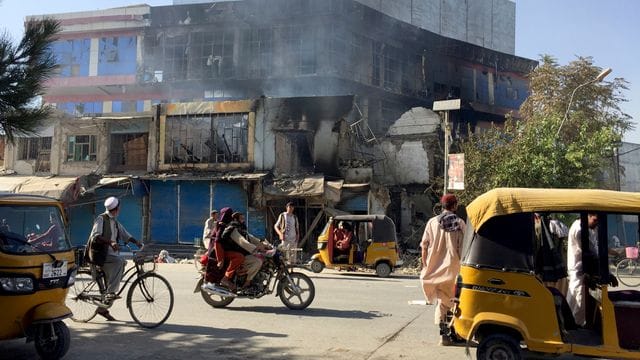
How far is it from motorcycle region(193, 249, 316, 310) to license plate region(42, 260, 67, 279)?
2.84 metres

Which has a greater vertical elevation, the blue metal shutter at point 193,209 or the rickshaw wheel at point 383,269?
the blue metal shutter at point 193,209

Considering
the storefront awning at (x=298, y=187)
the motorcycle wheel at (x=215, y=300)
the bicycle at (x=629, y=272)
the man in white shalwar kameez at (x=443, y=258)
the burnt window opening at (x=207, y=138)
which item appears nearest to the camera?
the man in white shalwar kameez at (x=443, y=258)

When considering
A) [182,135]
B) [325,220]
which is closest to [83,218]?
[182,135]

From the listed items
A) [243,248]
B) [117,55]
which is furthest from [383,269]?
[117,55]

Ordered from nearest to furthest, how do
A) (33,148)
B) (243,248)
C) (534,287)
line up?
(534,287)
(243,248)
(33,148)

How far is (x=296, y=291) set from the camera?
28.8 feet

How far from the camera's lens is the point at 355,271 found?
16.6m

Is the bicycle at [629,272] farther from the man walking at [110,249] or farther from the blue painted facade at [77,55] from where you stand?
the blue painted facade at [77,55]

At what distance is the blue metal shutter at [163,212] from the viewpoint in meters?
24.4

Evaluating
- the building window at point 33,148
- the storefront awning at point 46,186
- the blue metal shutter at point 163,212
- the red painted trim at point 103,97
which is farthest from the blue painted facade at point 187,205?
the red painted trim at point 103,97

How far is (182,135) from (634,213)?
22.2 meters

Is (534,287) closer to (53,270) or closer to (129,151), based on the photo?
(53,270)

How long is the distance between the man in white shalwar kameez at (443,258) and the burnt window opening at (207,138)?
17964 mm

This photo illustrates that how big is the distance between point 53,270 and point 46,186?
21.1 metres
